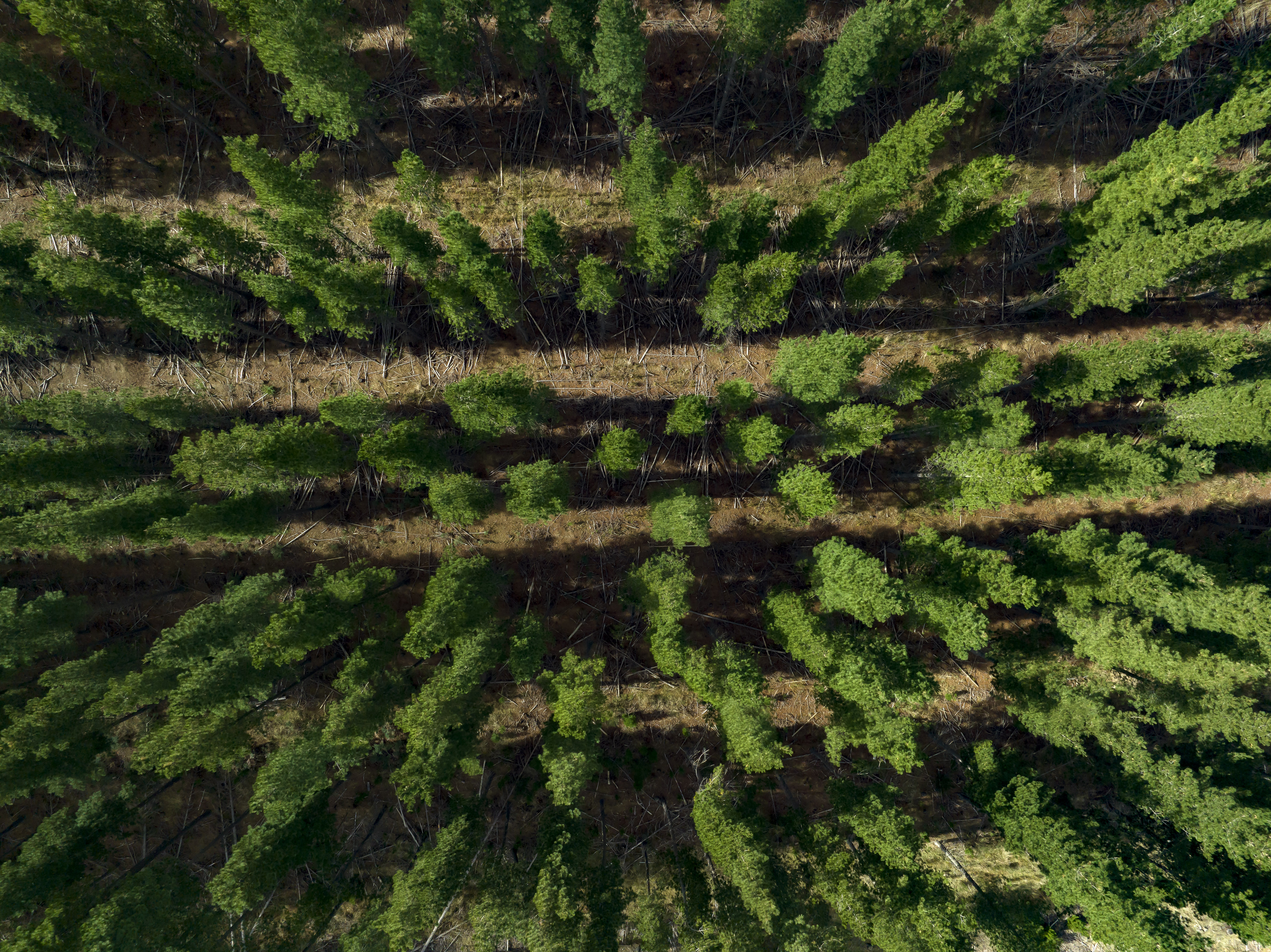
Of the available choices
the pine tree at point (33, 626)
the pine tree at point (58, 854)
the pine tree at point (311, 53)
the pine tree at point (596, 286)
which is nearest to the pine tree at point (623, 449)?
the pine tree at point (596, 286)

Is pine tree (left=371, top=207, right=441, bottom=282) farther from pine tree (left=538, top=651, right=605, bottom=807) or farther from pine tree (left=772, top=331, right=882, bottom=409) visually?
pine tree (left=538, top=651, right=605, bottom=807)

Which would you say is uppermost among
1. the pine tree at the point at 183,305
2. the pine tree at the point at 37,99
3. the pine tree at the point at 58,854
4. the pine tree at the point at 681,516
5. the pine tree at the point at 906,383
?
the pine tree at the point at 37,99

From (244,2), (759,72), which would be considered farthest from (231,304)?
(759,72)

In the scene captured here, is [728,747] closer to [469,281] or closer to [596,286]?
[596,286]

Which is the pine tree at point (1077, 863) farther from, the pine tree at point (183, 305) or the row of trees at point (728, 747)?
the pine tree at point (183, 305)

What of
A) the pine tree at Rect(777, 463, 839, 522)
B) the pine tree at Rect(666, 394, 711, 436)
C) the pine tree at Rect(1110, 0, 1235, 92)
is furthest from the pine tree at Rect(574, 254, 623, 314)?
the pine tree at Rect(1110, 0, 1235, 92)

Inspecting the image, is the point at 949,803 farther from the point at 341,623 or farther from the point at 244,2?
the point at 244,2
